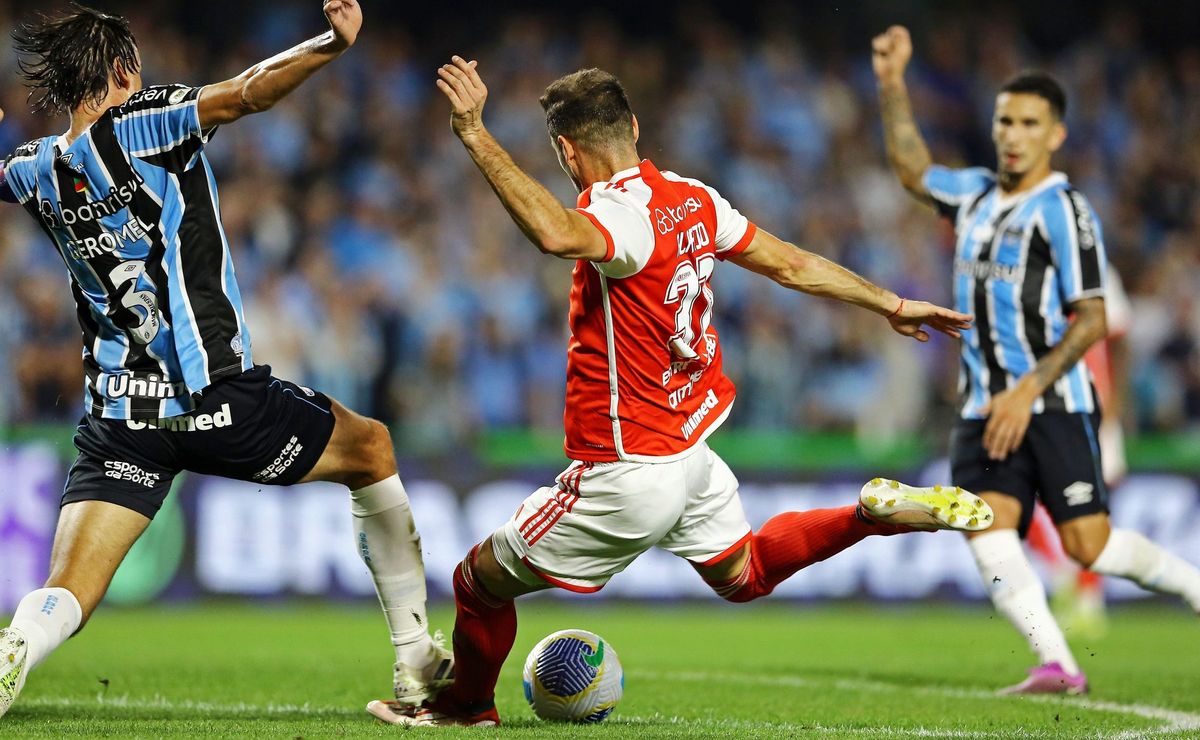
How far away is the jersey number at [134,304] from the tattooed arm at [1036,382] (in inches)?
148

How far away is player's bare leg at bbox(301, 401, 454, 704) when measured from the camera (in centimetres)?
560

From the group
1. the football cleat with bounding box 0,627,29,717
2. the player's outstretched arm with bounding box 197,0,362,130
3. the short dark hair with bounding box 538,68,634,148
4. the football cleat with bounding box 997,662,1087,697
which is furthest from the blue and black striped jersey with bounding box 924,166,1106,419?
the football cleat with bounding box 0,627,29,717

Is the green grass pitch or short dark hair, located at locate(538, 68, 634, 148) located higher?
short dark hair, located at locate(538, 68, 634, 148)

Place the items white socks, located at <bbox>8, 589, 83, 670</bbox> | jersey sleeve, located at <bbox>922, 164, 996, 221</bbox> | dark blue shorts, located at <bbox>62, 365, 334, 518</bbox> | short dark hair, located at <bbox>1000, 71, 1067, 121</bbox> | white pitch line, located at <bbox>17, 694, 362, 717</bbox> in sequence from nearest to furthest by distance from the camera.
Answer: white socks, located at <bbox>8, 589, 83, 670</bbox>, dark blue shorts, located at <bbox>62, 365, 334, 518</bbox>, white pitch line, located at <bbox>17, 694, 362, 717</bbox>, short dark hair, located at <bbox>1000, 71, 1067, 121</bbox>, jersey sleeve, located at <bbox>922, 164, 996, 221</bbox>

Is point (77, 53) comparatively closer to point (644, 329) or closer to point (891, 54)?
point (644, 329)

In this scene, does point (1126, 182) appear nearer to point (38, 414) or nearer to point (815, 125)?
point (815, 125)

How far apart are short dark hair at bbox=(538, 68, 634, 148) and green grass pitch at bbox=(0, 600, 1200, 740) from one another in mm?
2058

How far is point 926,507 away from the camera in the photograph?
5062 millimetres

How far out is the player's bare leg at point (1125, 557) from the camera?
7020 mm

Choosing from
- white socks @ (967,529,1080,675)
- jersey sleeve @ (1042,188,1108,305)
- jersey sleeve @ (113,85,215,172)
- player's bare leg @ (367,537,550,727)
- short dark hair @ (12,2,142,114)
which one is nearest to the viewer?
jersey sleeve @ (113,85,215,172)

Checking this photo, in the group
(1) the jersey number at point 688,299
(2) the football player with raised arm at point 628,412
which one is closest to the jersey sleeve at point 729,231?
(2) the football player with raised arm at point 628,412

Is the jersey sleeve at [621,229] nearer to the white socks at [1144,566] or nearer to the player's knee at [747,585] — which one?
the player's knee at [747,585]

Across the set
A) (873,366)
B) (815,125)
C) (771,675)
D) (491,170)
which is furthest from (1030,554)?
(491,170)

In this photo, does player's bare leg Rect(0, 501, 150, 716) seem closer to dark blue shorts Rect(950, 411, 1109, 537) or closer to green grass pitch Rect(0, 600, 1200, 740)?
green grass pitch Rect(0, 600, 1200, 740)
